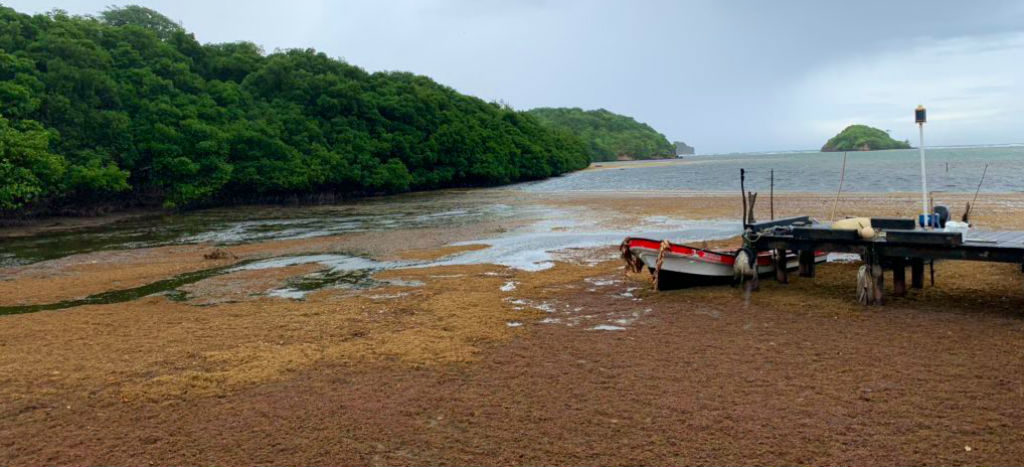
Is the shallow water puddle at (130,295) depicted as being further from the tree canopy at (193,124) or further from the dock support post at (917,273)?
the tree canopy at (193,124)

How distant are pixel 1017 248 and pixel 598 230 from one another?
18.3 meters

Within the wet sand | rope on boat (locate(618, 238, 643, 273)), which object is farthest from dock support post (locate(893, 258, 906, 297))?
rope on boat (locate(618, 238, 643, 273))

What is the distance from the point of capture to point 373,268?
63.7 ft

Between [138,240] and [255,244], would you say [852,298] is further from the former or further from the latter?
[138,240]

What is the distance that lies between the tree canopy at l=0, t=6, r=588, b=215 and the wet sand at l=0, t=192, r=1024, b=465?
3127cm

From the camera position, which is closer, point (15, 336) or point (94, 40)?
point (15, 336)

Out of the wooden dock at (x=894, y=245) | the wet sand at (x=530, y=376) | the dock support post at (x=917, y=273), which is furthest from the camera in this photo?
the dock support post at (x=917, y=273)

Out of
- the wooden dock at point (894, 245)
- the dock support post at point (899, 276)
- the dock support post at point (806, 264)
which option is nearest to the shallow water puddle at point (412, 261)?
the wooden dock at point (894, 245)

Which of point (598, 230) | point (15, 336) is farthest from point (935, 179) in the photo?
point (15, 336)

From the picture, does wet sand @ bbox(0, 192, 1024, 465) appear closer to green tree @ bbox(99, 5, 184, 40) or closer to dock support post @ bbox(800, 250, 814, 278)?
dock support post @ bbox(800, 250, 814, 278)

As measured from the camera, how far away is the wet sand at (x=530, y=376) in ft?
21.3

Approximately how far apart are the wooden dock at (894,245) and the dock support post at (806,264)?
32.1 inches

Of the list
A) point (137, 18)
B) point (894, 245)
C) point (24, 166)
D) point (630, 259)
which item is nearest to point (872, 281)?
point (894, 245)

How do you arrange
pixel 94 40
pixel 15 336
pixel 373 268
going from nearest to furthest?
pixel 15 336 < pixel 373 268 < pixel 94 40
